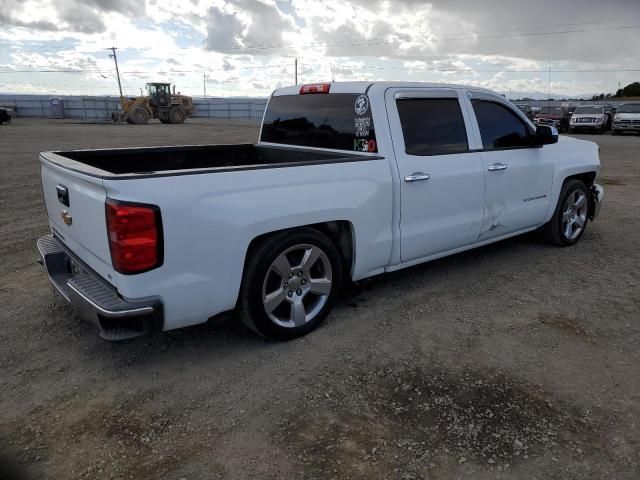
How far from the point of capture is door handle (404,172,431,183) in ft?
13.1

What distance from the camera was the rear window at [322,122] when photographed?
4055mm

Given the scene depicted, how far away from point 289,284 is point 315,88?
1907 mm

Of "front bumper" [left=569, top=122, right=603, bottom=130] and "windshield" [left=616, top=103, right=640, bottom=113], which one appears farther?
"front bumper" [left=569, top=122, right=603, bottom=130]

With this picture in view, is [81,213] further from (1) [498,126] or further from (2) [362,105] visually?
(1) [498,126]

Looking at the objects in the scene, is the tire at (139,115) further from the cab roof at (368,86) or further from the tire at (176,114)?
the cab roof at (368,86)

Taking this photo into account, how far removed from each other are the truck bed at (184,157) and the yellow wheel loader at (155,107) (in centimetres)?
3404

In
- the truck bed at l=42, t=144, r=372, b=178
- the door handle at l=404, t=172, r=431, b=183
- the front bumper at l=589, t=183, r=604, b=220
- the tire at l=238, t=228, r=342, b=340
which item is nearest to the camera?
the tire at l=238, t=228, r=342, b=340

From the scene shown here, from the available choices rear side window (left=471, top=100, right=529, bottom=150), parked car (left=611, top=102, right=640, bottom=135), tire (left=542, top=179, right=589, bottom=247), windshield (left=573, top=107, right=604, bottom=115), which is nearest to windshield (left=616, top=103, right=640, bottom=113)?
parked car (left=611, top=102, right=640, bottom=135)

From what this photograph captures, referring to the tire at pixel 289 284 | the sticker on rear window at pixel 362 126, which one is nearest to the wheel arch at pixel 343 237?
the tire at pixel 289 284

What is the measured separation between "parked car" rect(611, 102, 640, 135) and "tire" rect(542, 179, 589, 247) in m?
23.3

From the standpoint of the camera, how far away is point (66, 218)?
3420 mm

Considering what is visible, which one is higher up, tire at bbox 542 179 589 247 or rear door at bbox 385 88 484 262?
rear door at bbox 385 88 484 262

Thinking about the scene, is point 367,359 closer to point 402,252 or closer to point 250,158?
point 402,252

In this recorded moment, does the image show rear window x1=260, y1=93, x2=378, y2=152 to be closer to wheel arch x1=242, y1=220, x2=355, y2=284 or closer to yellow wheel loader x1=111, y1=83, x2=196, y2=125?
wheel arch x1=242, y1=220, x2=355, y2=284
